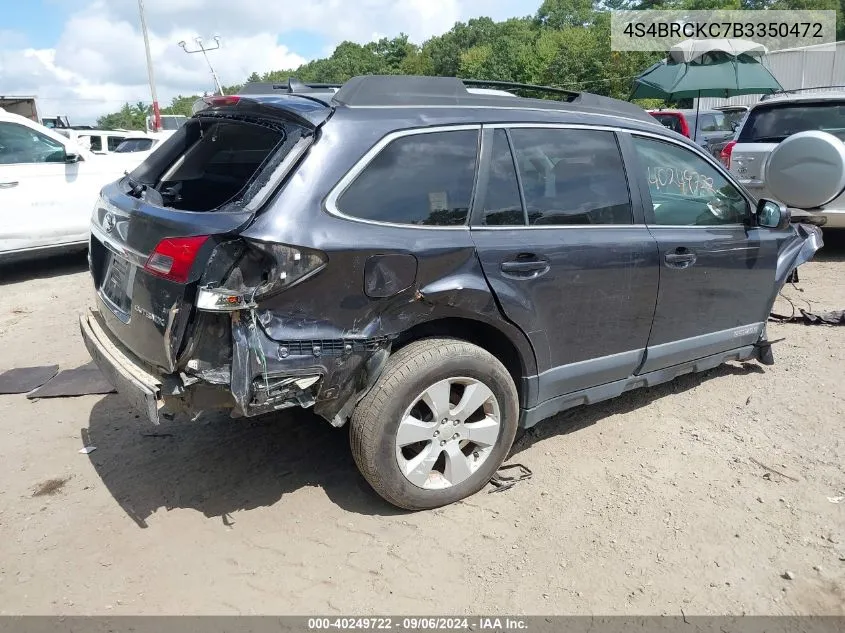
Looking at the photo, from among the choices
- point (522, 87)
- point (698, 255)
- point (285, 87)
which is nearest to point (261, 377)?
point (285, 87)

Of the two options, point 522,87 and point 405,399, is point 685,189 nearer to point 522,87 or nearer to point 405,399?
point 522,87

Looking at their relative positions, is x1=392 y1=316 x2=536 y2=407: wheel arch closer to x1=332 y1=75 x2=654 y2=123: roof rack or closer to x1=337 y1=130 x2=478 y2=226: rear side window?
x1=337 y1=130 x2=478 y2=226: rear side window

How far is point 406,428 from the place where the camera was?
116 inches

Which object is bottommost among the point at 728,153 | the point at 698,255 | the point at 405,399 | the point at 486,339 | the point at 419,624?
the point at 419,624

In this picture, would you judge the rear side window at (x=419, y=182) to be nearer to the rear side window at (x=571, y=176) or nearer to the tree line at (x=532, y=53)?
the rear side window at (x=571, y=176)

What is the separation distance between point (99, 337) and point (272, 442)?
3.53 ft

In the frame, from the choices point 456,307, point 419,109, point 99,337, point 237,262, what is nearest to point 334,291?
point 237,262

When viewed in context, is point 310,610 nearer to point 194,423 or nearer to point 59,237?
point 194,423

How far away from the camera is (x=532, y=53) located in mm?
36688

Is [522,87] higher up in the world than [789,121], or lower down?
higher up

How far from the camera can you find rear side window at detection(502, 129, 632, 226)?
10.7 ft

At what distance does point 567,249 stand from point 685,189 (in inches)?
47.5

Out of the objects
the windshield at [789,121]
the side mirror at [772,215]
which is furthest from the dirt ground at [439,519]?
the windshield at [789,121]

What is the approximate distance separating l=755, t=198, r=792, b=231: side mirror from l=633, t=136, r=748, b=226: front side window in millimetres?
126
